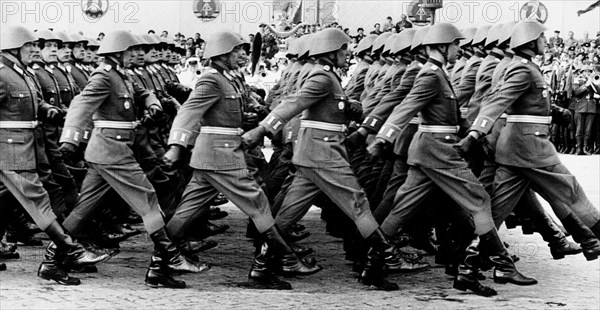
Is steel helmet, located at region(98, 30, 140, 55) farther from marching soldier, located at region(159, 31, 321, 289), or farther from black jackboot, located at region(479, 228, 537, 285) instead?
black jackboot, located at region(479, 228, 537, 285)

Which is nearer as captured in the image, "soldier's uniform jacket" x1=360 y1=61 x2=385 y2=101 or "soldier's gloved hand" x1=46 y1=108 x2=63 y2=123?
"soldier's gloved hand" x1=46 y1=108 x2=63 y2=123

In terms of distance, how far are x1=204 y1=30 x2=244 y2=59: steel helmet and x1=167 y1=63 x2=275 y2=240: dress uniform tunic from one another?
129 millimetres

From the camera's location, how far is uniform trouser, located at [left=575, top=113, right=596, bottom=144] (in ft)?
75.7

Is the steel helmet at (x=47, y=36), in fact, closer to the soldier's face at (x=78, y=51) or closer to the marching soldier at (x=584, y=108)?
the soldier's face at (x=78, y=51)

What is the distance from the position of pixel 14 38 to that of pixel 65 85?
230cm

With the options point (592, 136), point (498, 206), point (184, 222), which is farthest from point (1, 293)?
point (592, 136)

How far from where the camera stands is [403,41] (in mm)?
10453

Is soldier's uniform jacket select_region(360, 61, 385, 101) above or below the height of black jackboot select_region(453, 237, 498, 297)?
above

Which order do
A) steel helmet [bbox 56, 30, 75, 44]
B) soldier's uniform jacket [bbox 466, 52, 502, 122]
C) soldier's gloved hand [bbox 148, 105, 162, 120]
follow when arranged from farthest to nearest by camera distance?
steel helmet [bbox 56, 30, 75, 44] < soldier's uniform jacket [bbox 466, 52, 502, 122] < soldier's gloved hand [bbox 148, 105, 162, 120]

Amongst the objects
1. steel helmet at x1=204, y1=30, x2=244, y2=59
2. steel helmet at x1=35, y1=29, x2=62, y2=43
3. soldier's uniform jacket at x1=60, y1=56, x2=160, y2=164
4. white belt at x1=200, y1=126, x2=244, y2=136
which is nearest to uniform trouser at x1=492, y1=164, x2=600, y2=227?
white belt at x1=200, y1=126, x2=244, y2=136

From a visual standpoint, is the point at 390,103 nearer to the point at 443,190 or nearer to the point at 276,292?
the point at 443,190

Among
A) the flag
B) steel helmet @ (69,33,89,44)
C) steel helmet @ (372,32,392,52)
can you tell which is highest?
steel helmet @ (372,32,392,52)

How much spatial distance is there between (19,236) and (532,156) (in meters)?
4.58

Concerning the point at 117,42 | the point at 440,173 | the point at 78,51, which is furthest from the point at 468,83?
the point at 78,51
